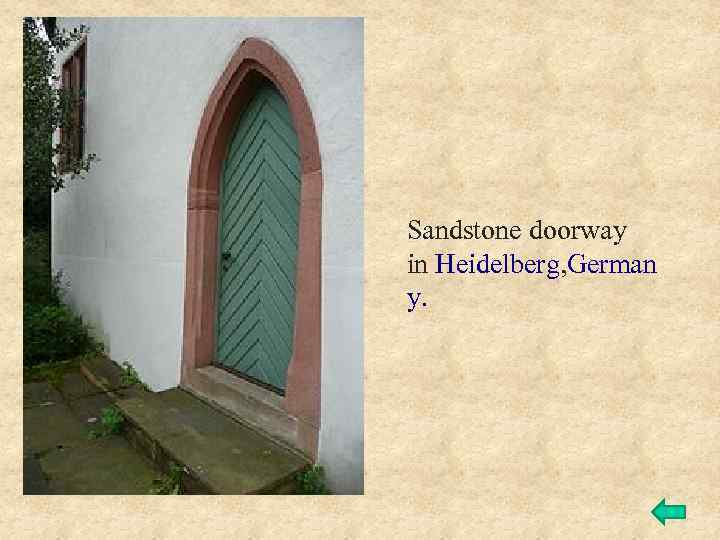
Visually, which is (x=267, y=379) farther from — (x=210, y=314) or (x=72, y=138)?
(x=72, y=138)

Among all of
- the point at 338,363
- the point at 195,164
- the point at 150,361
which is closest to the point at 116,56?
the point at 195,164

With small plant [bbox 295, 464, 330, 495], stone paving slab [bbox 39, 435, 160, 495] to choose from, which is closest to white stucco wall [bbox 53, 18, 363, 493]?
small plant [bbox 295, 464, 330, 495]

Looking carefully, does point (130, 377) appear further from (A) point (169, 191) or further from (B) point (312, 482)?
(B) point (312, 482)

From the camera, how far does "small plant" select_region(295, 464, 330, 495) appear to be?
2516 mm

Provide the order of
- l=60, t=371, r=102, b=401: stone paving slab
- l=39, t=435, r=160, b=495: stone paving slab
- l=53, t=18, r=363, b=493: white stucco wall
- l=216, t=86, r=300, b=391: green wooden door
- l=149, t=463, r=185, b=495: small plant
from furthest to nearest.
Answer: l=60, t=371, r=102, b=401: stone paving slab, l=216, t=86, r=300, b=391: green wooden door, l=39, t=435, r=160, b=495: stone paving slab, l=149, t=463, r=185, b=495: small plant, l=53, t=18, r=363, b=493: white stucco wall

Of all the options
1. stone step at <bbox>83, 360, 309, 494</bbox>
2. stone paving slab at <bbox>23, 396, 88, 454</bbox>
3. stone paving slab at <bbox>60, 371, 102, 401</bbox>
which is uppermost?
stone step at <bbox>83, 360, 309, 494</bbox>

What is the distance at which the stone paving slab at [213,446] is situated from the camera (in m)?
2.45

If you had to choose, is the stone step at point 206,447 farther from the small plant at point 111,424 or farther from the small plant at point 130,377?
the small plant at point 130,377

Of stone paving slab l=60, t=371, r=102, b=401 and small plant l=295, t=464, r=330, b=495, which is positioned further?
stone paving slab l=60, t=371, r=102, b=401

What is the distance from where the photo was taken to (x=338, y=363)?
8.21 ft

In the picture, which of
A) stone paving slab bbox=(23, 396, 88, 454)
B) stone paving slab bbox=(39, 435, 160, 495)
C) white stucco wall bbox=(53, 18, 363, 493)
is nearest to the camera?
white stucco wall bbox=(53, 18, 363, 493)

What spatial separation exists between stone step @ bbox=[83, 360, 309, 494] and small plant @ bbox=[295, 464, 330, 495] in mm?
38

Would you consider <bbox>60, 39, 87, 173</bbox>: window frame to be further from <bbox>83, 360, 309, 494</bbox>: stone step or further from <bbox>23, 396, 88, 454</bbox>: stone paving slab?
<bbox>83, 360, 309, 494</bbox>: stone step

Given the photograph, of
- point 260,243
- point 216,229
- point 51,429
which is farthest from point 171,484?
point 216,229
